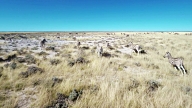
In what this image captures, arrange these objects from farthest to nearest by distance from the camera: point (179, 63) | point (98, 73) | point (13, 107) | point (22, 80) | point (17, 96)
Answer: point (179, 63)
point (98, 73)
point (22, 80)
point (17, 96)
point (13, 107)

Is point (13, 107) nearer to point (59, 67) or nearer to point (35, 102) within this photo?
point (35, 102)

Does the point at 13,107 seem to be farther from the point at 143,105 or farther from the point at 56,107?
the point at 143,105

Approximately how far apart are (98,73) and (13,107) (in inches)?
162

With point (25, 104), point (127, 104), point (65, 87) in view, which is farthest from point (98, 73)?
point (25, 104)

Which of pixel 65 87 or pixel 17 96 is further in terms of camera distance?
pixel 65 87

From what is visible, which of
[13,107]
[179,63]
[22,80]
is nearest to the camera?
[13,107]

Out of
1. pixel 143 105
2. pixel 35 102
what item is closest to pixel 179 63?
pixel 143 105

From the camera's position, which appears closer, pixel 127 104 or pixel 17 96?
pixel 127 104

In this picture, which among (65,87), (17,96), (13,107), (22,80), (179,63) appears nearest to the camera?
(13,107)

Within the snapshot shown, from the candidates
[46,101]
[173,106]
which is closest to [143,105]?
[173,106]

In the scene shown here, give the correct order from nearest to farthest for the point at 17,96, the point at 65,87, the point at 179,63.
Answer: the point at 17,96 → the point at 65,87 → the point at 179,63

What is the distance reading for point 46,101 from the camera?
383cm

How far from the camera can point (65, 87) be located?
15.8 feet

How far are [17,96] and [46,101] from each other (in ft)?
4.07
